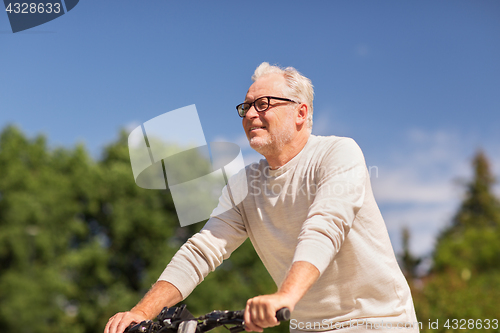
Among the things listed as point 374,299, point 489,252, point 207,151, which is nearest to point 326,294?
point 374,299

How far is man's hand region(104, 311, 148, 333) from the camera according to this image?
6.86 feet

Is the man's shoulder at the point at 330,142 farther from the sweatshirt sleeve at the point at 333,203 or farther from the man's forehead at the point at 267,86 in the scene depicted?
the man's forehead at the point at 267,86

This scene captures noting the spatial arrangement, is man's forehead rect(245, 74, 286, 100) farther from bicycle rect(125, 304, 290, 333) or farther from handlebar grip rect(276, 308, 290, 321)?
handlebar grip rect(276, 308, 290, 321)

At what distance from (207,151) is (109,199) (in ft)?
78.0

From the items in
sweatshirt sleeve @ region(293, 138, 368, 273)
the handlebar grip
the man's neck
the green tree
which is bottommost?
the green tree

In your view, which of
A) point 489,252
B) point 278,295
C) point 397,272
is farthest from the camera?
point 489,252

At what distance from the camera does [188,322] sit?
183 cm

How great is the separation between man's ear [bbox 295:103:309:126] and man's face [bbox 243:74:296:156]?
2.0 inches

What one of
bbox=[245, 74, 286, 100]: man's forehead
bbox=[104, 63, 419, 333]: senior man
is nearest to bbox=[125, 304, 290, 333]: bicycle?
bbox=[104, 63, 419, 333]: senior man

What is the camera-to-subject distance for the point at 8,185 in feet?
77.1

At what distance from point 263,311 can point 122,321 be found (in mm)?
845

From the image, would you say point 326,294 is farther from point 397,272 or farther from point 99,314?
point 99,314

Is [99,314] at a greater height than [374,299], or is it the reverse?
[374,299]

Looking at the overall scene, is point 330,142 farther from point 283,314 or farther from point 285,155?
point 283,314
